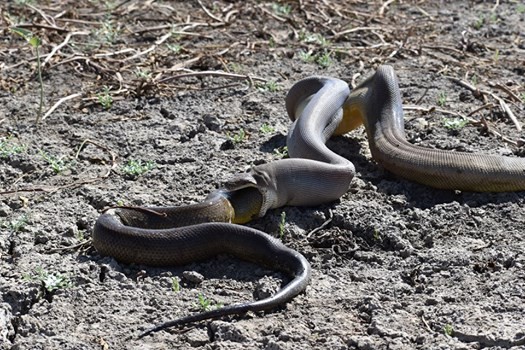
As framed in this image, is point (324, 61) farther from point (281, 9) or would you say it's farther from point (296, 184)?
point (296, 184)

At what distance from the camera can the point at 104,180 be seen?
277 inches

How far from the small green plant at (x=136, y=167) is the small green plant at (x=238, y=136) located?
0.69 metres

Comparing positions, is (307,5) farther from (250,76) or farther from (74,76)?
(74,76)

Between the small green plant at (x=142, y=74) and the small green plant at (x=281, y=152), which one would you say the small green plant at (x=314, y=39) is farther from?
the small green plant at (x=281, y=152)

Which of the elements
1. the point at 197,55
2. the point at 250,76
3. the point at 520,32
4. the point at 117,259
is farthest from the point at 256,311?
the point at 520,32

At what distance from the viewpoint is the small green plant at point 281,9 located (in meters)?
10.7

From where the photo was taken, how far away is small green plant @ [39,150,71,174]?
718 centimetres

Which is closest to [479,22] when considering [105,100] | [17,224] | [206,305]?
[105,100]

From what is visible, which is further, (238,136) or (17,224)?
(238,136)

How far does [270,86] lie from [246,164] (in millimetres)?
1587

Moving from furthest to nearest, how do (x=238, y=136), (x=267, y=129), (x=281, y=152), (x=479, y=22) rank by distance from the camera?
(x=479, y=22)
(x=267, y=129)
(x=238, y=136)
(x=281, y=152)

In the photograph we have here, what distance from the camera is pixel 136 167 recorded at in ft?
23.5

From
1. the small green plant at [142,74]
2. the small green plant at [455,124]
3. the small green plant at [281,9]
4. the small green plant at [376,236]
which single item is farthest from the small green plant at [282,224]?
the small green plant at [281,9]

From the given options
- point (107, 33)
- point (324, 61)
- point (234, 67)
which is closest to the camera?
point (234, 67)
